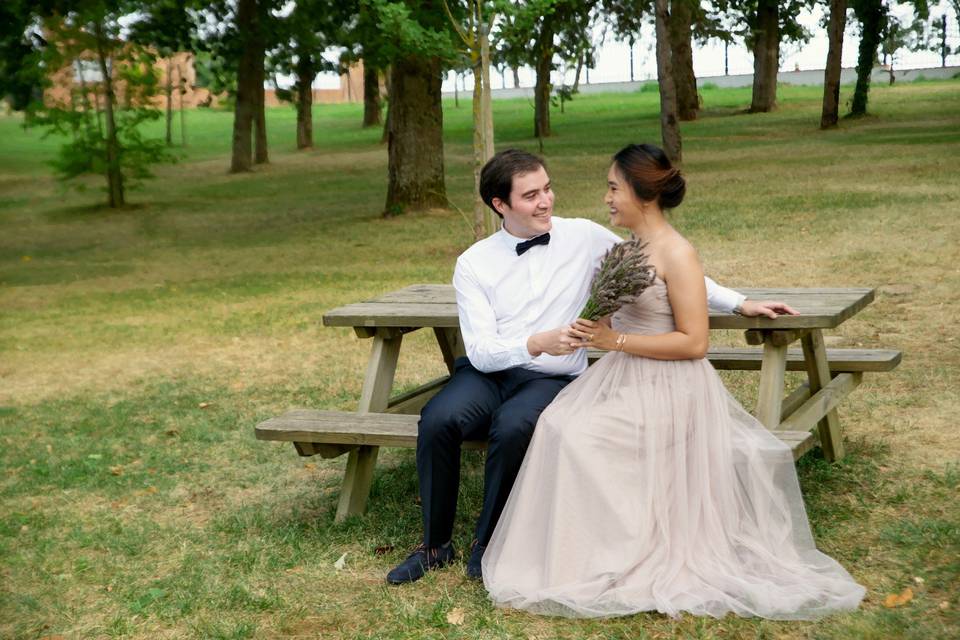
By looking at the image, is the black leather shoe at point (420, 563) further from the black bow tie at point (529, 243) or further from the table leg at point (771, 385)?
the table leg at point (771, 385)

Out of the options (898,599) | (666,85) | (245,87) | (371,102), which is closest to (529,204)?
(898,599)

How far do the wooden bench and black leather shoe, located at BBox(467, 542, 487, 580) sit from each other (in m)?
0.39

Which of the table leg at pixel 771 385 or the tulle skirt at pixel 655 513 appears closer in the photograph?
the tulle skirt at pixel 655 513

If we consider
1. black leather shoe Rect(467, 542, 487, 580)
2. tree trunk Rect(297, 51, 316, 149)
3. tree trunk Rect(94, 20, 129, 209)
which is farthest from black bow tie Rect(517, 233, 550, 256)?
tree trunk Rect(297, 51, 316, 149)

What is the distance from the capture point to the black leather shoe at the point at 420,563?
4695mm

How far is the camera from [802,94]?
1764 inches

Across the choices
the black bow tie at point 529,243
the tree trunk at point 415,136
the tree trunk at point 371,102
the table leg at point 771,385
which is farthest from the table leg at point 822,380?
the tree trunk at point 371,102

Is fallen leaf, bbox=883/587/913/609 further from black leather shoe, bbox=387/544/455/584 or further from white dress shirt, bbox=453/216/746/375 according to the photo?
black leather shoe, bbox=387/544/455/584

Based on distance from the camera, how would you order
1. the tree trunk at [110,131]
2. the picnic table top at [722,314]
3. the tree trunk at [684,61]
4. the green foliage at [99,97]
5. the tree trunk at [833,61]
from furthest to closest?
1. the tree trunk at [684,61]
2. the tree trunk at [833,61]
3. the tree trunk at [110,131]
4. the green foliage at [99,97]
5. the picnic table top at [722,314]

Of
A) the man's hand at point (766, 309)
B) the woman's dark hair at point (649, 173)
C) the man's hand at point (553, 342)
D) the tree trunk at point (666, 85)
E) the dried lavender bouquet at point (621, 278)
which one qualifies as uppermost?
the tree trunk at point (666, 85)

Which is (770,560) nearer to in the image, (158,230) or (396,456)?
(396,456)

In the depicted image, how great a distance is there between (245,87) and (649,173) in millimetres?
26582

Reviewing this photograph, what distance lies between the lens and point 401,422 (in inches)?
205

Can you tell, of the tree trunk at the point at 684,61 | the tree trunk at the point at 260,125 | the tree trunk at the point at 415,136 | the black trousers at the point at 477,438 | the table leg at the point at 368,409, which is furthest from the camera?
the tree trunk at the point at 684,61
